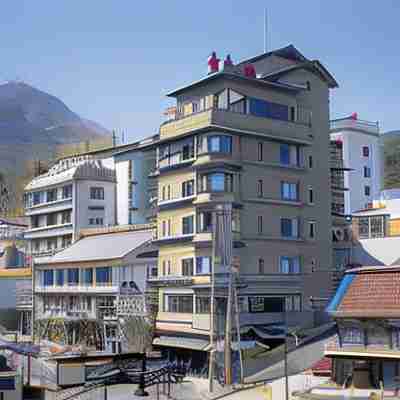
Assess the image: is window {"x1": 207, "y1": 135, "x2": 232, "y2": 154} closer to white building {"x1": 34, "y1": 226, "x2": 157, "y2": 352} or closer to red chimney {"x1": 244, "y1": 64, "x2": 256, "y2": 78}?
red chimney {"x1": 244, "y1": 64, "x2": 256, "y2": 78}

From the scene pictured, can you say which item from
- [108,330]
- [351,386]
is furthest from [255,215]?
[351,386]

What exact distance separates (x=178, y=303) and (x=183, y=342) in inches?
116

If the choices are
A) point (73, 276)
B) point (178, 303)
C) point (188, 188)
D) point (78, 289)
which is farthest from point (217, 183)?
point (73, 276)

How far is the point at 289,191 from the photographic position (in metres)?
54.4

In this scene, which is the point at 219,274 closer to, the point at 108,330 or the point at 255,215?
the point at 255,215

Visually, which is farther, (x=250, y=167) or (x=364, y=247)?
(x=364, y=247)

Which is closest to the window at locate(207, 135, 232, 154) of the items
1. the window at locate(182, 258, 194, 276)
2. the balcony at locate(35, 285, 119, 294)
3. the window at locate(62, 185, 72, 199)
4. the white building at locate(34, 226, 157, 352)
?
the window at locate(182, 258, 194, 276)

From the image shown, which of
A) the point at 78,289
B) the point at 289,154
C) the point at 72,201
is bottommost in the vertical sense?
the point at 78,289

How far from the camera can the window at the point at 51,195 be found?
246ft

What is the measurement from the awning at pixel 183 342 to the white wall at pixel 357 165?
37.7 m

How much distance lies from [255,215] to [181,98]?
1059 cm

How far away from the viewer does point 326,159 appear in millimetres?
57438

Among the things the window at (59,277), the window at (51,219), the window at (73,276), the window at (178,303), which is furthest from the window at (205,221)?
the window at (51,219)

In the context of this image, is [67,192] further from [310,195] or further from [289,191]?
[310,195]
